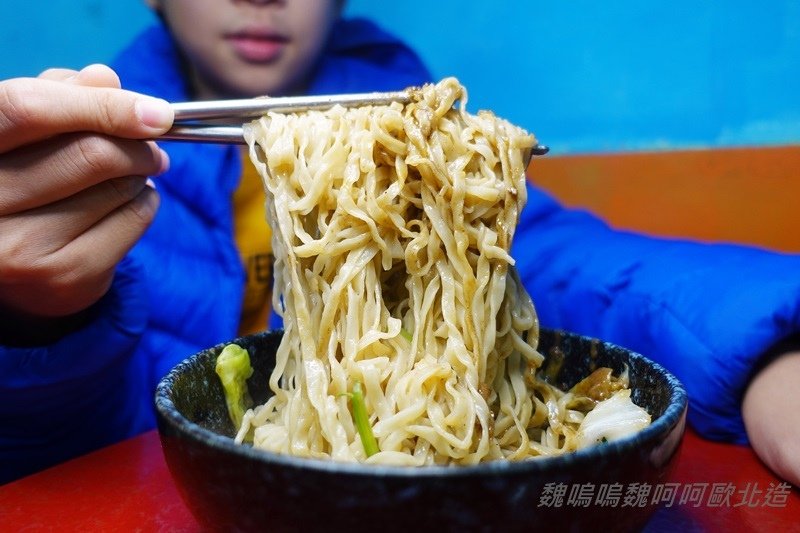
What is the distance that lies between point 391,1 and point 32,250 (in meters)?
1.48

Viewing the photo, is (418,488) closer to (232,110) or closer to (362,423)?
(362,423)

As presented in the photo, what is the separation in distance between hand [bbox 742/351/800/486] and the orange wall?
2.64 feet

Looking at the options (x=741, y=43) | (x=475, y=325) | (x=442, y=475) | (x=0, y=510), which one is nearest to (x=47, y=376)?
(x=0, y=510)

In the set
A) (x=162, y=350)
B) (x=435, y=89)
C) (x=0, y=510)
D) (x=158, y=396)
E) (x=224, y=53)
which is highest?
(x=435, y=89)

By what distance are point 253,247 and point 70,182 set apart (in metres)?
0.84

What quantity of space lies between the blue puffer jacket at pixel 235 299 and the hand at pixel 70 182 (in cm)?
15

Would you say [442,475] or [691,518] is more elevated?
[442,475]

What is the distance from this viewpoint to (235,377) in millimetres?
941

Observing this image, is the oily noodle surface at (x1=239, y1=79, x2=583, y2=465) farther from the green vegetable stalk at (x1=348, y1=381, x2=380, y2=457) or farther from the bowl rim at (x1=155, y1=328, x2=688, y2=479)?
the bowl rim at (x1=155, y1=328, x2=688, y2=479)

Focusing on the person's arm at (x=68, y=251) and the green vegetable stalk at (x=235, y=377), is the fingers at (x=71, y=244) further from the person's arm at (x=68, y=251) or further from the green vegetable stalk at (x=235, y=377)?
the green vegetable stalk at (x=235, y=377)

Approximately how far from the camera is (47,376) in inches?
42.8

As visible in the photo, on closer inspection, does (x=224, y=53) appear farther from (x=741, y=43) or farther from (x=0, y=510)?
(x=741, y=43)

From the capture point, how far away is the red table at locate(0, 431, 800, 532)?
86 centimetres

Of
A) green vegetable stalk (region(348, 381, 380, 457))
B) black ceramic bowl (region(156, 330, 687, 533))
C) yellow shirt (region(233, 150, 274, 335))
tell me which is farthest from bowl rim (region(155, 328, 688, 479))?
yellow shirt (region(233, 150, 274, 335))
